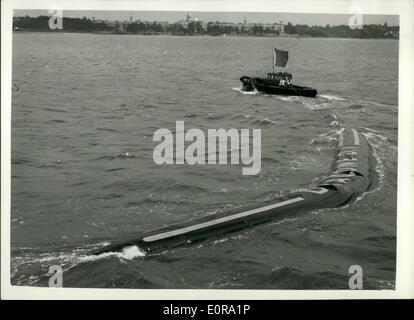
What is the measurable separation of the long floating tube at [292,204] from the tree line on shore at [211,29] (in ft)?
3.95

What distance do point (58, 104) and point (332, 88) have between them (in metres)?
2.41

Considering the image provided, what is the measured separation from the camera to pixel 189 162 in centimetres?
416

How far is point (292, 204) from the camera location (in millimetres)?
4527

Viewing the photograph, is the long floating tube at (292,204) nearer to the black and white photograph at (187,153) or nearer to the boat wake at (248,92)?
the black and white photograph at (187,153)

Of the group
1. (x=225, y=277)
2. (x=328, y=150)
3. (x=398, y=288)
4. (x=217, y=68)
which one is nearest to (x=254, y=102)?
(x=217, y=68)

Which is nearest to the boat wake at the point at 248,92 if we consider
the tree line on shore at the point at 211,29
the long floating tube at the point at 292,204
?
the tree line on shore at the point at 211,29

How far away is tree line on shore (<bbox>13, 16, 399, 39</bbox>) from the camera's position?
155 inches

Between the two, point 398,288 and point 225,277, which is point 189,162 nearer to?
point 225,277
